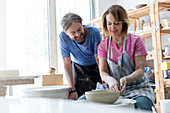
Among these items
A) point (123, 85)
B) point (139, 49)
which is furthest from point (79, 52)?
point (123, 85)

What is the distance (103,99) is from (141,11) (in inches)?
118

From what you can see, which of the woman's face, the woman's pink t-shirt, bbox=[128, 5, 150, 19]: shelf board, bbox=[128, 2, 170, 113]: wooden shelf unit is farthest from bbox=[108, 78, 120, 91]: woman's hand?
bbox=[128, 5, 150, 19]: shelf board

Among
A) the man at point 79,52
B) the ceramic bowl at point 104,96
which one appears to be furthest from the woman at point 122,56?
the ceramic bowl at point 104,96

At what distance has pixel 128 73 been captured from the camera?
59.9 inches

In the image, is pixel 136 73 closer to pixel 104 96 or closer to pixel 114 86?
pixel 114 86

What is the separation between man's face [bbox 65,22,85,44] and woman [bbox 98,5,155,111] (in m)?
0.20

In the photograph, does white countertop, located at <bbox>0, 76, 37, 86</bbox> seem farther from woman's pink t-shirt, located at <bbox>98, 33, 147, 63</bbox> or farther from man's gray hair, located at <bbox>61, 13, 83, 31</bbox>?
woman's pink t-shirt, located at <bbox>98, 33, 147, 63</bbox>

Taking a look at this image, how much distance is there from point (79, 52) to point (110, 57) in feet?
1.20

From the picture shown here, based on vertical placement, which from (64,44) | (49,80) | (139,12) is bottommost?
(49,80)

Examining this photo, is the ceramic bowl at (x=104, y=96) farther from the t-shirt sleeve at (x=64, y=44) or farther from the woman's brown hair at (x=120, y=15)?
the t-shirt sleeve at (x=64, y=44)

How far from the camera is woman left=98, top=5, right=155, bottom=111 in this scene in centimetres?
143

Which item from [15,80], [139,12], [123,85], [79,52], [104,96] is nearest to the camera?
[104,96]

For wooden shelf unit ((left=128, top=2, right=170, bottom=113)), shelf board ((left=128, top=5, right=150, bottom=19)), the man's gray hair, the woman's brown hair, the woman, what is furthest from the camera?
shelf board ((left=128, top=5, right=150, bottom=19))

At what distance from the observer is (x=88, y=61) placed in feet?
6.34
